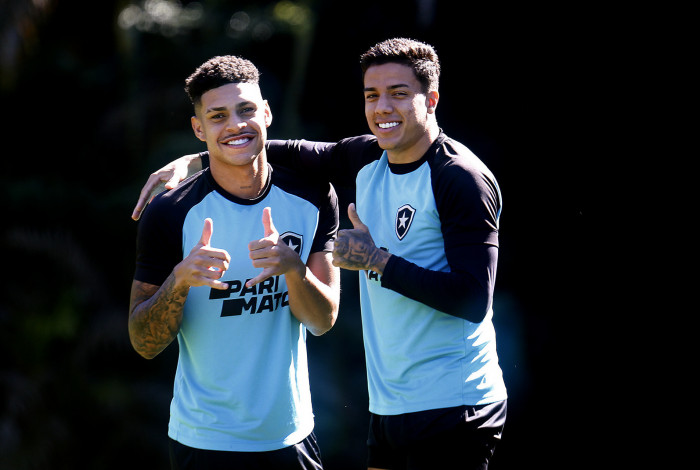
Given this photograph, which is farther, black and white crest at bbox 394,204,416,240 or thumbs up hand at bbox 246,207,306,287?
black and white crest at bbox 394,204,416,240

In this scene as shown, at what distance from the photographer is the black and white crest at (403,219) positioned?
9.81ft

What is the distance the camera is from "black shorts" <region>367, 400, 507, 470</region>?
9.47 ft

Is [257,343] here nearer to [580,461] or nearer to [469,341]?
[469,341]

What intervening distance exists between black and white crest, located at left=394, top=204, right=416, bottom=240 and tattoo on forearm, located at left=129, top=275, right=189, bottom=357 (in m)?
0.81

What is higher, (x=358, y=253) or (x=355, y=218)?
(x=355, y=218)

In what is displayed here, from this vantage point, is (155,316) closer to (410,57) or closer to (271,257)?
(271,257)

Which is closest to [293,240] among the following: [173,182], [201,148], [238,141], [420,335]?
[238,141]

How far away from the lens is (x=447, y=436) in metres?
2.88

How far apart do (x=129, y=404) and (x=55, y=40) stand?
4.71 metres

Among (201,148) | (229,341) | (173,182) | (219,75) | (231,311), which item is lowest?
(229,341)

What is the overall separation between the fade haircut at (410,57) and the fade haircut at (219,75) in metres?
0.48

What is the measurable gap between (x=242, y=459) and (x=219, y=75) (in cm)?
147

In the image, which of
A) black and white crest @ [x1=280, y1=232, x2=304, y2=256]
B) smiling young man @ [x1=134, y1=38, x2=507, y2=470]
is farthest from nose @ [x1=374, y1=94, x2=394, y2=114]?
black and white crest @ [x1=280, y1=232, x2=304, y2=256]

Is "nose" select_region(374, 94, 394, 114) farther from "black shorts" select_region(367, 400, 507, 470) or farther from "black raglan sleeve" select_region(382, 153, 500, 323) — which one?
"black shorts" select_region(367, 400, 507, 470)
